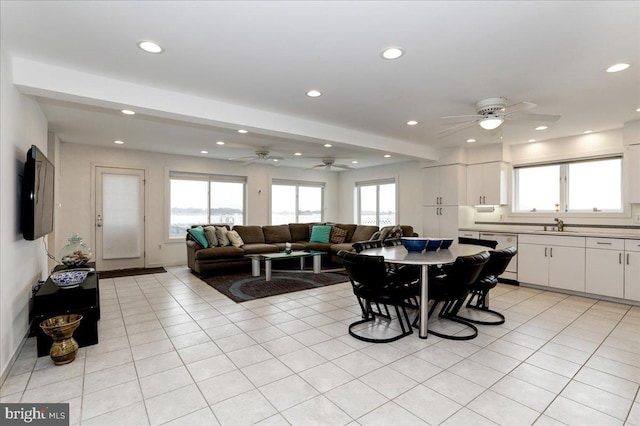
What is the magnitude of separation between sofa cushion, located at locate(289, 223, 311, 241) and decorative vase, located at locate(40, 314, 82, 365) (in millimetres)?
5423

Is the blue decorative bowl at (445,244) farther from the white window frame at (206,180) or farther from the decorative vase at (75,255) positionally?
the white window frame at (206,180)

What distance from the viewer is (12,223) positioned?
261 cm

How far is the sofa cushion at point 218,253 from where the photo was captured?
5.81 meters

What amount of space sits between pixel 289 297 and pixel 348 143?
2450mm

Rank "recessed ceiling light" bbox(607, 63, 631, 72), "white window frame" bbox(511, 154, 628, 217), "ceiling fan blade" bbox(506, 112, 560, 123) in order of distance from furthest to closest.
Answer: "white window frame" bbox(511, 154, 628, 217), "ceiling fan blade" bbox(506, 112, 560, 123), "recessed ceiling light" bbox(607, 63, 631, 72)

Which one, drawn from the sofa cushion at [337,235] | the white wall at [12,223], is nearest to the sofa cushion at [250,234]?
the sofa cushion at [337,235]

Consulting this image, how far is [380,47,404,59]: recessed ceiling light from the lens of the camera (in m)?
2.40

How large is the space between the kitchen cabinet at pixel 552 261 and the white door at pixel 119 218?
722 cm

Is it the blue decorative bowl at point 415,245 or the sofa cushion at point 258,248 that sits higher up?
the blue decorative bowl at point 415,245

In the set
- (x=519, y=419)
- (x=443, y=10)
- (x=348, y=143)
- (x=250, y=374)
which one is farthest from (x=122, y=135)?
(x=519, y=419)

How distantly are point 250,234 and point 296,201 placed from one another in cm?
226

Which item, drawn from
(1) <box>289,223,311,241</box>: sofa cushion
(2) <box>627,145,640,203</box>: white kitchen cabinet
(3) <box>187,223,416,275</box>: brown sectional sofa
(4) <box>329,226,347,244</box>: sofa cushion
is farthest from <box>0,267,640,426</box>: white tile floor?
(1) <box>289,223,311,241</box>: sofa cushion

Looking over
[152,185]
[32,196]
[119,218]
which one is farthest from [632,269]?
[119,218]

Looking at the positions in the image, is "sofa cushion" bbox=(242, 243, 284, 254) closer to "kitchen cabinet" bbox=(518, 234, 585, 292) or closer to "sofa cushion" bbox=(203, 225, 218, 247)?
"sofa cushion" bbox=(203, 225, 218, 247)
